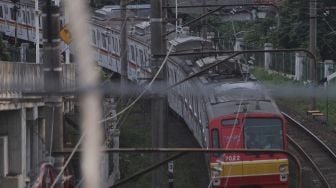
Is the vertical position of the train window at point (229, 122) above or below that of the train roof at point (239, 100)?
below

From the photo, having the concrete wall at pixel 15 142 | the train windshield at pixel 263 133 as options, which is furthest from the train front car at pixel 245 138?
the concrete wall at pixel 15 142

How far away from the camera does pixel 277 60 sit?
35.3m

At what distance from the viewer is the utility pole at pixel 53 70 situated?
6.18 meters

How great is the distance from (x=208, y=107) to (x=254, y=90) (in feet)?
3.54

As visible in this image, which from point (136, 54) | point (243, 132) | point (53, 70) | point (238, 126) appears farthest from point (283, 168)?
point (136, 54)

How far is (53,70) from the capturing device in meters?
6.16

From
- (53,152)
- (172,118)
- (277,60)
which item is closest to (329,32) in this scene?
(277,60)

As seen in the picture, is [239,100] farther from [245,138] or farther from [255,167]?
[255,167]

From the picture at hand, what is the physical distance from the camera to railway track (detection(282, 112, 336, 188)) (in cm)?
1677

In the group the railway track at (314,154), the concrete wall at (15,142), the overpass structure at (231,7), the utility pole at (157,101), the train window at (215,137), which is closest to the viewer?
the utility pole at (157,101)

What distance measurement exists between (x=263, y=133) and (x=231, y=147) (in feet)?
2.57

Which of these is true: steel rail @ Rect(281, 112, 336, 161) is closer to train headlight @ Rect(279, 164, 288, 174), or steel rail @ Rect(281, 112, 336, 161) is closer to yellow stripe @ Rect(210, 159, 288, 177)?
train headlight @ Rect(279, 164, 288, 174)

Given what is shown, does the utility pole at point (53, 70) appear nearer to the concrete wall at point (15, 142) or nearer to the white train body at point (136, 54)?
the white train body at point (136, 54)

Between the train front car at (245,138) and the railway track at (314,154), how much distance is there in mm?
1976
